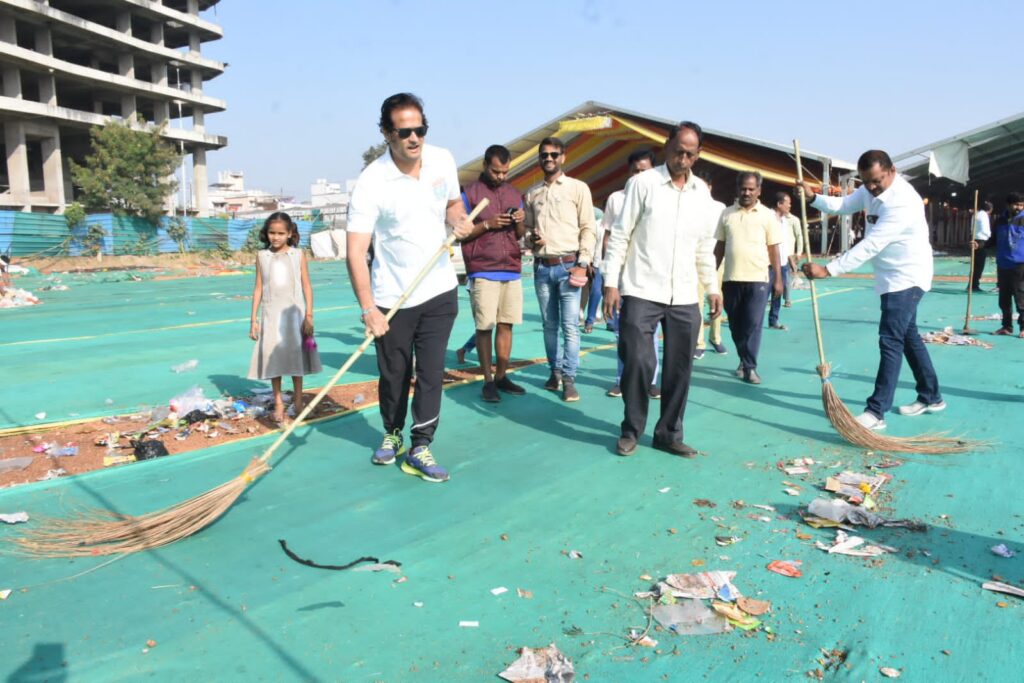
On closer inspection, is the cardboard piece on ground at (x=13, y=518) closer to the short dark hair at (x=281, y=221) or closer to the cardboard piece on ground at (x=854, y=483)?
the short dark hair at (x=281, y=221)

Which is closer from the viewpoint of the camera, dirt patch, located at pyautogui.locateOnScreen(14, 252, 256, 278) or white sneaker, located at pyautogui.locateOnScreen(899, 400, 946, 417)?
white sneaker, located at pyautogui.locateOnScreen(899, 400, 946, 417)

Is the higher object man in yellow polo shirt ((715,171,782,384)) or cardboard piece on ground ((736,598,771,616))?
man in yellow polo shirt ((715,171,782,384))

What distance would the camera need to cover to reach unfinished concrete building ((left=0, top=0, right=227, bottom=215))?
135ft

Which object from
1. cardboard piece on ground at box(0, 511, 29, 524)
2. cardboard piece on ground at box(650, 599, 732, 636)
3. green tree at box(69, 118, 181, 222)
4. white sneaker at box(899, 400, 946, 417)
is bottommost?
cardboard piece on ground at box(650, 599, 732, 636)

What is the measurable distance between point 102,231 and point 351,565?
31595 mm

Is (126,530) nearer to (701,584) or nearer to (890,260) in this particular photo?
(701,584)

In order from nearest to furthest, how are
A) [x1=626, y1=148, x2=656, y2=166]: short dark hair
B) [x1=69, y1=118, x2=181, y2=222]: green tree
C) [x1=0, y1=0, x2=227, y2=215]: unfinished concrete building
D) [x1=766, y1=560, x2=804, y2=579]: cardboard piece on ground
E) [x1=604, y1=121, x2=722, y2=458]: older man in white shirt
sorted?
1. [x1=766, y1=560, x2=804, y2=579]: cardboard piece on ground
2. [x1=604, y1=121, x2=722, y2=458]: older man in white shirt
3. [x1=626, y1=148, x2=656, y2=166]: short dark hair
4. [x1=69, y1=118, x2=181, y2=222]: green tree
5. [x1=0, y1=0, x2=227, y2=215]: unfinished concrete building

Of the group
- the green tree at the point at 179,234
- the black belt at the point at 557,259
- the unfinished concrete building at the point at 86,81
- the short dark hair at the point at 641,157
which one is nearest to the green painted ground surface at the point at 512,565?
the black belt at the point at 557,259

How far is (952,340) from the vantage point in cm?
839

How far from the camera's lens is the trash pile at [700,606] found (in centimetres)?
255

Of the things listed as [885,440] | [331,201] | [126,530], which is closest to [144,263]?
[126,530]

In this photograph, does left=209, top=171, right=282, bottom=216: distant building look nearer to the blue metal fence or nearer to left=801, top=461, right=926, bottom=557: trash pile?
the blue metal fence

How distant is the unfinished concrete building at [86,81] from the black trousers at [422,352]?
43.9m

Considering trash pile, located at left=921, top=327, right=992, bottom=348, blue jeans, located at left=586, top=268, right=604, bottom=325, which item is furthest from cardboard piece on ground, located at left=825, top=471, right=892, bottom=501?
blue jeans, located at left=586, top=268, right=604, bottom=325
